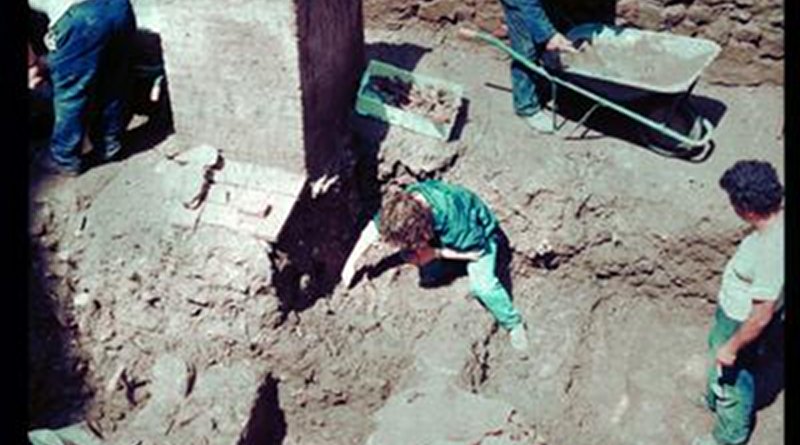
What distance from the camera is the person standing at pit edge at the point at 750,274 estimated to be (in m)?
4.82

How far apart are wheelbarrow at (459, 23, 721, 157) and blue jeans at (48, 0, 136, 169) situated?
7.13 feet

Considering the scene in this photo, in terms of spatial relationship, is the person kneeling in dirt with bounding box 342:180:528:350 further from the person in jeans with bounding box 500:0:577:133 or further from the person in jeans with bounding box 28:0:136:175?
the person in jeans with bounding box 28:0:136:175

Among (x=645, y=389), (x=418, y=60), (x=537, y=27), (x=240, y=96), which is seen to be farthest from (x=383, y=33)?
(x=645, y=389)

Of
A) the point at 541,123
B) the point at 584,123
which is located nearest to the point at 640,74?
the point at 584,123

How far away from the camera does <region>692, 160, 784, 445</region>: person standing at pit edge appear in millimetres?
4824

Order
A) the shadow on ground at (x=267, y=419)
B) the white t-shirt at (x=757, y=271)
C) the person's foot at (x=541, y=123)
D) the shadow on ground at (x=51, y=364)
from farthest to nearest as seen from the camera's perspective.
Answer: the person's foot at (x=541, y=123)
the shadow on ground at (x=51, y=364)
the shadow on ground at (x=267, y=419)
the white t-shirt at (x=757, y=271)

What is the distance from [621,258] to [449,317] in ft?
3.75

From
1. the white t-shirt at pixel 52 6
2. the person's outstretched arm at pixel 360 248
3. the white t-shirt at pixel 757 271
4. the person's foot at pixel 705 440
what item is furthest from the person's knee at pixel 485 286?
the white t-shirt at pixel 52 6

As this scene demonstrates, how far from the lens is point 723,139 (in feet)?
21.9

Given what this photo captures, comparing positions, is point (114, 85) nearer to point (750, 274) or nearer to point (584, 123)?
point (584, 123)

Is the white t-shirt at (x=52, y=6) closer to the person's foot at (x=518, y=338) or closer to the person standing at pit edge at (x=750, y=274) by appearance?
the person's foot at (x=518, y=338)

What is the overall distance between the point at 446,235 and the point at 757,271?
1.83 metres

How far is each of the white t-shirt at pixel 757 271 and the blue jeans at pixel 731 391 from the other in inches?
6.5

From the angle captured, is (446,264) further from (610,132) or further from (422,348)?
(610,132)
